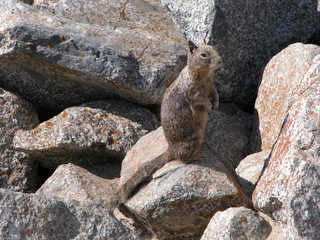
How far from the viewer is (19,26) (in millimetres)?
8445

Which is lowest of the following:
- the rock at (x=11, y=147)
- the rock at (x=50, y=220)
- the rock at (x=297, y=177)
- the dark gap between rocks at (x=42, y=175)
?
the dark gap between rocks at (x=42, y=175)

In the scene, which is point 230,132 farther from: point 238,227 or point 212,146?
point 238,227

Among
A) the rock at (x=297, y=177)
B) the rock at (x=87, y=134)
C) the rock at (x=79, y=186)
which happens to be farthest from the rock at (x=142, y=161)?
the rock at (x=297, y=177)

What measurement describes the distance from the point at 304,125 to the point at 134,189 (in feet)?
8.14

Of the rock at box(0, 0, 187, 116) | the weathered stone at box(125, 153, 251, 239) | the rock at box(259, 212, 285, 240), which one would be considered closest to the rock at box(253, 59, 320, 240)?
the rock at box(259, 212, 285, 240)

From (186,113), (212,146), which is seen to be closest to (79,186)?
(186,113)

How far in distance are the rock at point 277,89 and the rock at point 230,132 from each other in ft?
0.75

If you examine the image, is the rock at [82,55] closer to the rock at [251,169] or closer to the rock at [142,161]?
the rock at [142,161]

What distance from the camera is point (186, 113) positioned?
7.48 meters

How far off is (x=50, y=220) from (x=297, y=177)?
7.23 ft

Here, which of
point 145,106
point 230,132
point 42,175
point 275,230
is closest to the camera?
point 275,230

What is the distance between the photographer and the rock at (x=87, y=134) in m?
8.05

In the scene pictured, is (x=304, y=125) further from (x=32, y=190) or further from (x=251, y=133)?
(x=32, y=190)

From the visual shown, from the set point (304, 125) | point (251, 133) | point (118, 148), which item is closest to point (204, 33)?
point (251, 133)
